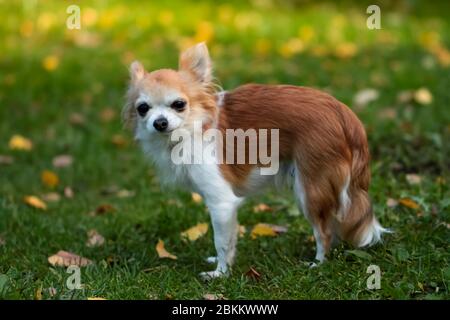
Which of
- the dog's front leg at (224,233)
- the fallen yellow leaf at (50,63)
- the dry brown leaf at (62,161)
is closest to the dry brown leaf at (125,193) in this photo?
the dry brown leaf at (62,161)

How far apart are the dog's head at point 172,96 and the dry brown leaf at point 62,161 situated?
253 centimetres

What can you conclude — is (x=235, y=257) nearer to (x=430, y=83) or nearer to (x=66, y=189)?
(x=66, y=189)

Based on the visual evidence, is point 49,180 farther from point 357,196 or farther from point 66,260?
point 357,196

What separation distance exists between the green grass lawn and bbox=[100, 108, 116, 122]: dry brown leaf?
1cm

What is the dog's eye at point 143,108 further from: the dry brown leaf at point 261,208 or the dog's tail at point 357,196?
the dry brown leaf at point 261,208

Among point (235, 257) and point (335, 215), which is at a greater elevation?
point (335, 215)

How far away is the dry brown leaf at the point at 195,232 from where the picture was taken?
16.3ft

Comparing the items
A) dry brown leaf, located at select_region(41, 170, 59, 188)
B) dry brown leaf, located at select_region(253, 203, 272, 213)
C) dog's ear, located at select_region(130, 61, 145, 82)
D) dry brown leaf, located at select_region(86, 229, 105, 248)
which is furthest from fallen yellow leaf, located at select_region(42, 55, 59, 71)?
dog's ear, located at select_region(130, 61, 145, 82)

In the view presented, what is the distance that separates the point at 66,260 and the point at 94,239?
1.56 feet

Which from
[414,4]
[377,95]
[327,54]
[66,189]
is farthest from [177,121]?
[414,4]

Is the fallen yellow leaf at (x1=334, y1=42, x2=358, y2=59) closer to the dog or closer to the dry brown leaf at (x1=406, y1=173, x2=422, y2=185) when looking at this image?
the dry brown leaf at (x1=406, y1=173, x2=422, y2=185)
